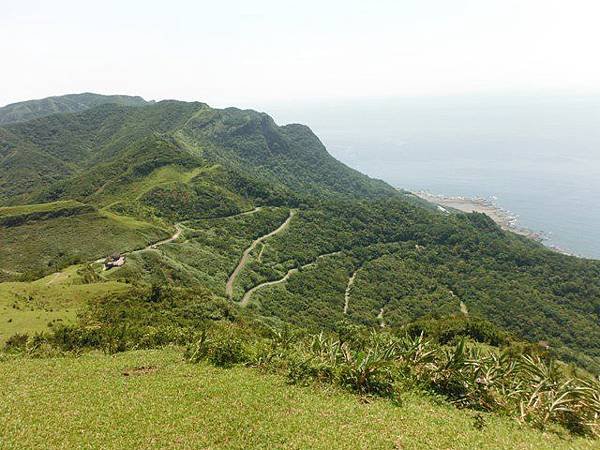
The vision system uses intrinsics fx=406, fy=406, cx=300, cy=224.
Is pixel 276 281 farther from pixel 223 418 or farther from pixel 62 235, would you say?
pixel 223 418

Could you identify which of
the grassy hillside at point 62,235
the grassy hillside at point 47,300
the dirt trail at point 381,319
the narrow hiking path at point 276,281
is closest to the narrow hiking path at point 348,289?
the dirt trail at point 381,319

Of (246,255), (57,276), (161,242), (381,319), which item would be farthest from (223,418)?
(246,255)

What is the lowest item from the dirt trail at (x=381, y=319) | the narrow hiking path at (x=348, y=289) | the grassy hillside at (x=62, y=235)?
the dirt trail at (x=381, y=319)

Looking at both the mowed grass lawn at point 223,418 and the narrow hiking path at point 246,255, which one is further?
the narrow hiking path at point 246,255

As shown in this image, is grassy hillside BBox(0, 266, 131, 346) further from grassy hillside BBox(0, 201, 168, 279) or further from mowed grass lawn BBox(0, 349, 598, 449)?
mowed grass lawn BBox(0, 349, 598, 449)

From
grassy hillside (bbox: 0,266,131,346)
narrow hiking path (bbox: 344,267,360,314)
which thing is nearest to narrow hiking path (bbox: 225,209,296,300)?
narrow hiking path (bbox: 344,267,360,314)

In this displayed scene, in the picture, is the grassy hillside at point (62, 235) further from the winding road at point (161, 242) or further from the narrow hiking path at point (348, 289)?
the narrow hiking path at point (348, 289)
